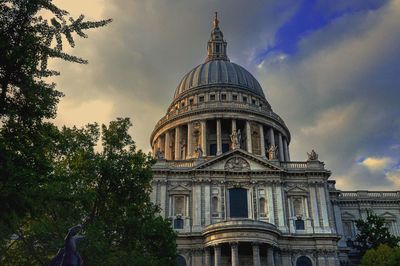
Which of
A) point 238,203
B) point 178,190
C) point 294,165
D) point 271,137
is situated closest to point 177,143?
point 271,137

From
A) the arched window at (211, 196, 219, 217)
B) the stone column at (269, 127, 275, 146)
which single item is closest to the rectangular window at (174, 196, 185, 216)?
the arched window at (211, 196, 219, 217)

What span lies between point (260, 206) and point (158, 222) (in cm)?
2238

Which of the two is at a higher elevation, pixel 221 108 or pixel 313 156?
pixel 221 108

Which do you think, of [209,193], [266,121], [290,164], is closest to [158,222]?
[209,193]

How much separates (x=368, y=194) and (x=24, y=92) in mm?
55013

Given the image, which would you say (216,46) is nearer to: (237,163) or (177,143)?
(177,143)

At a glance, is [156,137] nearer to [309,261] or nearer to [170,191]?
[170,191]

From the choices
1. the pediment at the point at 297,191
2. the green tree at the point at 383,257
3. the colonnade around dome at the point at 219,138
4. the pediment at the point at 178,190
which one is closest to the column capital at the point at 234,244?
the pediment at the point at 178,190

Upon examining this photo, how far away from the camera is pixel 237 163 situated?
5106cm

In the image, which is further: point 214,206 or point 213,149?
point 213,149

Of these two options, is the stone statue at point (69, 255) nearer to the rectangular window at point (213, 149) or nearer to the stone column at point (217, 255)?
the stone column at point (217, 255)

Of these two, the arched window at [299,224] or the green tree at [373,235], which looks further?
the green tree at [373,235]

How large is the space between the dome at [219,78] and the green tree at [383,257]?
37092 mm

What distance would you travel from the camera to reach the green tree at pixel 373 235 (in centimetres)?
4902
